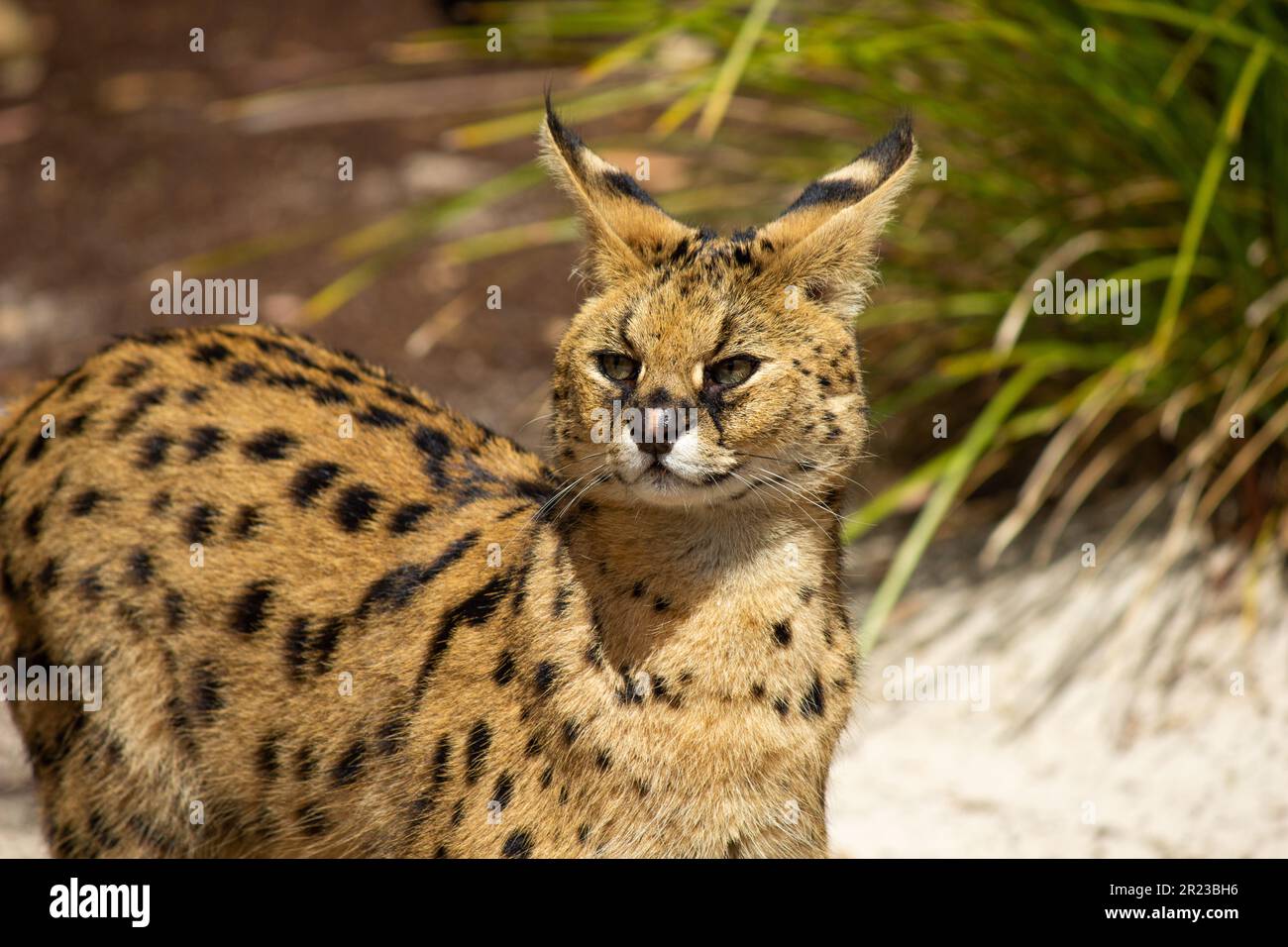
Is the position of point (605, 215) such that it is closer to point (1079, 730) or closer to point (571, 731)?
point (571, 731)

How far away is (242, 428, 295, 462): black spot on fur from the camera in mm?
3631

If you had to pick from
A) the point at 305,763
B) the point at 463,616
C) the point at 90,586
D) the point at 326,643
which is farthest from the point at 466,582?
the point at 90,586

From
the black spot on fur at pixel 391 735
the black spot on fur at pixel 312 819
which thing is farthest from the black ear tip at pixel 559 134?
the black spot on fur at pixel 312 819

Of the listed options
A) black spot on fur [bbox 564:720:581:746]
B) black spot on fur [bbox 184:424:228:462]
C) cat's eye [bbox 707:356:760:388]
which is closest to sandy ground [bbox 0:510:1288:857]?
black spot on fur [bbox 184:424:228:462]

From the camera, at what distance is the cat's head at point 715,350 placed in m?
2.88

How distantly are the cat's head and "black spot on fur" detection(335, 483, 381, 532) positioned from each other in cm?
60

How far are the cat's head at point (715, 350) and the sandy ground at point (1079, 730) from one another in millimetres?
1992

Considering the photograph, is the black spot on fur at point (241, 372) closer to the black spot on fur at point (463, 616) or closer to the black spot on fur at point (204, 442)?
→ the black spot on fur at point (204, 442)

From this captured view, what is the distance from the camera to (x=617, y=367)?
3.05 m

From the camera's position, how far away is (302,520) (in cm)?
355

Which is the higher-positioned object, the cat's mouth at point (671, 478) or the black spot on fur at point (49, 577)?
the cat's mouth at point (671, 478)

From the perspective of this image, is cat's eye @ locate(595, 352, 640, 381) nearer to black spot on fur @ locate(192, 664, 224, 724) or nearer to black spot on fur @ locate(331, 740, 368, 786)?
black spot on fur @ locate(331, 740, 368, 786)

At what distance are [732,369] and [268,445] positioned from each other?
1223 mm

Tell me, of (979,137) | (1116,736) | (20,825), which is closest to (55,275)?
(20,825)
